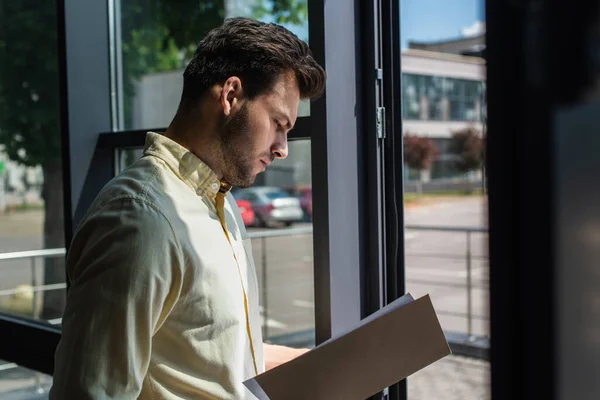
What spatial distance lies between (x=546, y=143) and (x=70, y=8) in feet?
7.21

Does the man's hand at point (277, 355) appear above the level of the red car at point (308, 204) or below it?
below

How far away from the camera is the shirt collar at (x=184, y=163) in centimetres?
114

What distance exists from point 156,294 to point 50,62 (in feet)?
8.57

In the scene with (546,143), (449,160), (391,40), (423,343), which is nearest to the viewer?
(546,143)

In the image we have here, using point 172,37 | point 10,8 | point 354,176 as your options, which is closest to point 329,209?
point 354,176

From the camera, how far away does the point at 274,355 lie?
143 centimetres

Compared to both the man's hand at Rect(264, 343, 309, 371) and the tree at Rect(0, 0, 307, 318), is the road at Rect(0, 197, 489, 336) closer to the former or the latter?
the tree at Rect(0, 0, 307, 318)

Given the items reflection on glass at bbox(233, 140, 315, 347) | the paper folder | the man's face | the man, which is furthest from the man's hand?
reflection on glass at bbox(233, 140, 315, 347)

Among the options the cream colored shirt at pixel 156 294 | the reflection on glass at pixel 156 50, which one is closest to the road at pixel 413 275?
the cream colored shirt at pixel 156 294

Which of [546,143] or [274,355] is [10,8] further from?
[546,143]

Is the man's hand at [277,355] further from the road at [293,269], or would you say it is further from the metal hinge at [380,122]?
the road at [293,269]

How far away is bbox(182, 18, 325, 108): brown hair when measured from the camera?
1.16 meters

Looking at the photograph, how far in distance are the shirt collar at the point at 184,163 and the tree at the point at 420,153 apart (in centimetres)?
64

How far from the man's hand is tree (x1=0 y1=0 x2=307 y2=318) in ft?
4.74
